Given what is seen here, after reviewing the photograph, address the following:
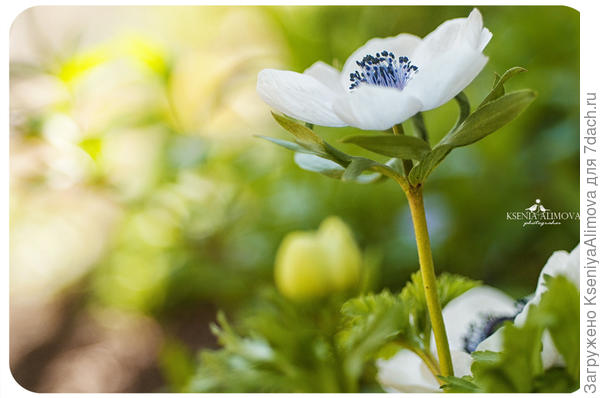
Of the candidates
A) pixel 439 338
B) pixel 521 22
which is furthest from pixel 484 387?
pixel 521 22

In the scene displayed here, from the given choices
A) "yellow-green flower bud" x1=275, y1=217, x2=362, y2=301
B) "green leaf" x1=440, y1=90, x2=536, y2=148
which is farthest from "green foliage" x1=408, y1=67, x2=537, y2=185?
"yellow-green flower bud" x1=275, y1=217, x2=362, y2=301

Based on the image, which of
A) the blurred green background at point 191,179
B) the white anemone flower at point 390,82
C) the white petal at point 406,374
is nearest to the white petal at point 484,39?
the white anemone flower at point 390,82

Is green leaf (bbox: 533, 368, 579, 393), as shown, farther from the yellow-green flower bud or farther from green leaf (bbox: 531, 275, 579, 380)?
the yellow-green flower bud

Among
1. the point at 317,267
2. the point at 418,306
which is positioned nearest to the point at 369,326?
the point at 418,306

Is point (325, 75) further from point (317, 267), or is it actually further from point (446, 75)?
point (317, 267)

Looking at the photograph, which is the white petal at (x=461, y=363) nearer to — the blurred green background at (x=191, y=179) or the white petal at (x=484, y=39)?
the white petal at (x=484, y=39)

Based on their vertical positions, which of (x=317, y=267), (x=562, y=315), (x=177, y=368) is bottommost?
(x=177, y=368)
